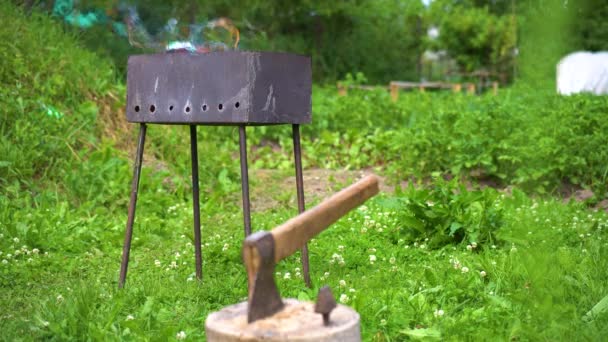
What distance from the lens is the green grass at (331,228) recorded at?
9.36ft

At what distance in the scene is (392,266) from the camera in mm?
3832

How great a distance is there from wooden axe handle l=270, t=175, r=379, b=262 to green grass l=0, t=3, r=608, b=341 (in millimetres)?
619

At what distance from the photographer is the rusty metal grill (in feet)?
10.5

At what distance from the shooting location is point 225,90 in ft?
10.6

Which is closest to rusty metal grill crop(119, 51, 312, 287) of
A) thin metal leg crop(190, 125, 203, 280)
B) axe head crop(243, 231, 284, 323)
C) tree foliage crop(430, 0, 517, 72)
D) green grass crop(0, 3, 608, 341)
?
thin metal leg crop(190, 125, 203, 280)

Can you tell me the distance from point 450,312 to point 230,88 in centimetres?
134

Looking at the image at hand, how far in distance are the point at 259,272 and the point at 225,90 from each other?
145 centimetres

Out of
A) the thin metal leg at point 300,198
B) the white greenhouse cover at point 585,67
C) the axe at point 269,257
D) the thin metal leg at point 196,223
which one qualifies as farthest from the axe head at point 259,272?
the thin metal leg at point 196,223

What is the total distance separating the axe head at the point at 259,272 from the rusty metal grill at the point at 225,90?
49.2 inches

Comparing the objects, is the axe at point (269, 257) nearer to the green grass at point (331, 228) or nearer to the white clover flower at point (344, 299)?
the green grass at point (331, 228)

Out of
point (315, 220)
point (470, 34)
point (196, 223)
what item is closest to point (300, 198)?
point (196, 223)

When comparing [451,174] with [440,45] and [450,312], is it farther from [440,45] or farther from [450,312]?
[440,45]

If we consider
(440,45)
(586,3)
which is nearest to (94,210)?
(586,3)

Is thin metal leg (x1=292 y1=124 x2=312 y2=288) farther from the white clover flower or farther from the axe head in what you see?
the axe head
